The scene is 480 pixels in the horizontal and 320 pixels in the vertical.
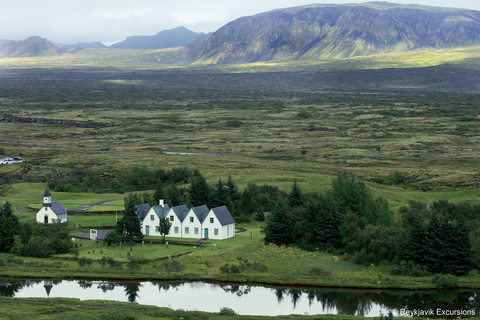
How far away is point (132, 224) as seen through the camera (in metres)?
49.0

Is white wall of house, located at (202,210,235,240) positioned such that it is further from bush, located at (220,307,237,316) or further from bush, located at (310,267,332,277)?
bush, located at (220,307,237,316)

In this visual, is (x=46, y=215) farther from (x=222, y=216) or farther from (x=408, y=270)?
(x=408, y=270)

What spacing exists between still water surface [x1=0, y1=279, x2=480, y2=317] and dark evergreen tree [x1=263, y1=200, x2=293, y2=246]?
9.74m

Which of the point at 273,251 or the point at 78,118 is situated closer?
the point at 273,251

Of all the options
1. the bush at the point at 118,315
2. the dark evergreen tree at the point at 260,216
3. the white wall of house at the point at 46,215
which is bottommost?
the dark evergreen tree at the point at 260,216

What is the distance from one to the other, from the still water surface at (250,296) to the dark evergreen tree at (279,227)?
9735mm

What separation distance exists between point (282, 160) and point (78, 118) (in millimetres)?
83487

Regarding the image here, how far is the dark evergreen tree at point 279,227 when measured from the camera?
47.8 metres

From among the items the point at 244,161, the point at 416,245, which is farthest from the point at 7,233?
the point at 244,161

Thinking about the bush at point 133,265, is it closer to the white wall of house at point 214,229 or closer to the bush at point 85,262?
the bush at point 85,262

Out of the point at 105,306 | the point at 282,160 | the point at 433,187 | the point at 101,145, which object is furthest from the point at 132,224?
the point at 101,145

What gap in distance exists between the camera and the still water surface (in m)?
34.0

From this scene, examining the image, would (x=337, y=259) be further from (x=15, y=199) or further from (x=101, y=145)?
(x=101, y=145)

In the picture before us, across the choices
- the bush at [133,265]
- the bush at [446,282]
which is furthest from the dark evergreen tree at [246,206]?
the bush at [446,282]
